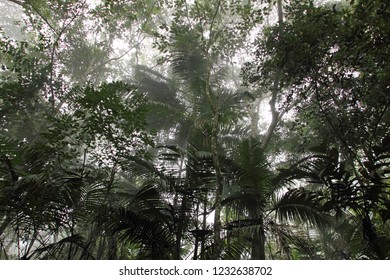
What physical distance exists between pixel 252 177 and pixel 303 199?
2.34 feet

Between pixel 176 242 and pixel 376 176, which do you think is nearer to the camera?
pixel 376 176

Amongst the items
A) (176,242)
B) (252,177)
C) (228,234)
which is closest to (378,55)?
(252,177)

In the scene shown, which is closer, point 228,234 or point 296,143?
point 228,234

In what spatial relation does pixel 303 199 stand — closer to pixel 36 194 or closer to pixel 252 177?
pixel 252 177

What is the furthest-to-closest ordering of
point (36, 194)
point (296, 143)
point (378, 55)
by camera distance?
point (296, 143), point (378, 55), point (36, 194)

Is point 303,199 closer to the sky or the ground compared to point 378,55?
closer to the ground

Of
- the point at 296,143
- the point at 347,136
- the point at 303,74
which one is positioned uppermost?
the point at 296,143

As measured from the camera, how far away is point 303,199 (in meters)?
3.69

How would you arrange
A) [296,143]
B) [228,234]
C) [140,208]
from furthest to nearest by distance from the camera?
→ [296,143]
[140,208]
[228,234]

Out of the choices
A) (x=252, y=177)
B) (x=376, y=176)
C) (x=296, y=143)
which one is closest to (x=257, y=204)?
(x=252, y=177)
